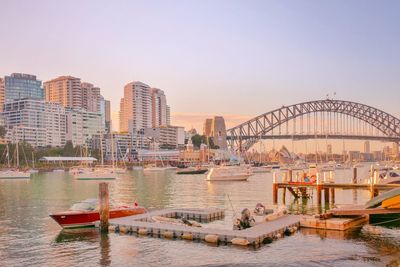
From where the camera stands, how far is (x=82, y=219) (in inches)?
1330

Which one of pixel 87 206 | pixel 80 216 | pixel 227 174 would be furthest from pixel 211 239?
pixel 227 174

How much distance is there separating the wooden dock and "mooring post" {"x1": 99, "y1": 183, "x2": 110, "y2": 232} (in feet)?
1.55

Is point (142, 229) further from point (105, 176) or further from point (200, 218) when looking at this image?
point (105, 176)

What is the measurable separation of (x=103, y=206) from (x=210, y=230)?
7.57 metres

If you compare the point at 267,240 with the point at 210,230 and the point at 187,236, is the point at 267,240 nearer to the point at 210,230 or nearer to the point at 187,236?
the point at 210,230

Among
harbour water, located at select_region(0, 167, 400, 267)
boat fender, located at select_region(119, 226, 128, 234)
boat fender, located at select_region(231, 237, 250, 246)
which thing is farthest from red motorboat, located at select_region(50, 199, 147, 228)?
boat fender, located at select_region(231, 237, 250, 246)

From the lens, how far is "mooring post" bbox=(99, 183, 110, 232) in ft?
104

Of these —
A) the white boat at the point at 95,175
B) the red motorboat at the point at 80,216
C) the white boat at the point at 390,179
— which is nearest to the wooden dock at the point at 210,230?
the red motorboat at the point at 80,216

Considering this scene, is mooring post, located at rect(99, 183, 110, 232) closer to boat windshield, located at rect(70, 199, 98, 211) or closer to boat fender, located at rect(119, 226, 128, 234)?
boat fender, located at rect(119, 226, 128, 234)

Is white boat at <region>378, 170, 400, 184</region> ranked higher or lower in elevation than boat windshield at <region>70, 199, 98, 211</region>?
higher

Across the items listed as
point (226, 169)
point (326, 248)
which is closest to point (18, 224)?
point (326, 248)

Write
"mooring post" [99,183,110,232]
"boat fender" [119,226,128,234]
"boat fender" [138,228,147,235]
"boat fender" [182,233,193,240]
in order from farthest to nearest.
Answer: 1. "mooring post" [99,183,110,232]
2. "boat fender" [119,226,128,234]
3. "boat fender" [138,228,147,235]
4. "boat fender" [182,233,193,240]

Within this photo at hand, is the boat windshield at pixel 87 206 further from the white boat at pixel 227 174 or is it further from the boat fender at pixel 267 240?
the white boat at pixel 227 174

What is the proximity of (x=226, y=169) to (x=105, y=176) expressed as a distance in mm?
31663
